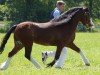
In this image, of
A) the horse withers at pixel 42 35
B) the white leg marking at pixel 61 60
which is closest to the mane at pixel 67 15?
the horse withers at pixel 42 35

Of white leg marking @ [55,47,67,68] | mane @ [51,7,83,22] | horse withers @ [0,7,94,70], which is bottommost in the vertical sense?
A: white leg marking @ [55,47,67,68]

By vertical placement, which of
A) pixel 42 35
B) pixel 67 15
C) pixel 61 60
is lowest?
pixel 61 60

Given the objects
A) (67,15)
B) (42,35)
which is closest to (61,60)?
(42,35)

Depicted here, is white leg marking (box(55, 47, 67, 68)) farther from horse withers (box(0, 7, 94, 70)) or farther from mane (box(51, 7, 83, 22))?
mane (box(51, 7, 83, 22))

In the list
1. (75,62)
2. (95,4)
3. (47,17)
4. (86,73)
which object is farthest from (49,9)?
(86,73)

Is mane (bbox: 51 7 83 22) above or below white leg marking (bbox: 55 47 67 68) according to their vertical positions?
above

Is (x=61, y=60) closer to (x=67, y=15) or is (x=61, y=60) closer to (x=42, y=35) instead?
(x=42, y=35)

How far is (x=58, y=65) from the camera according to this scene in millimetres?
13812

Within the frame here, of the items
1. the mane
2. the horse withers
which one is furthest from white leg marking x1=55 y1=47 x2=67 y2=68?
the mane

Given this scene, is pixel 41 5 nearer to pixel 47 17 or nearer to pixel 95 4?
pixel 47 17

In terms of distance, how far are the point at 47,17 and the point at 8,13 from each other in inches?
205

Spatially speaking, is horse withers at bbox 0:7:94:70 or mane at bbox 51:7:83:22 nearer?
horse withers at bbox 0:7:94:70

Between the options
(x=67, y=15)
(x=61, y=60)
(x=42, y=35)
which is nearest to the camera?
(x=42, y=35)

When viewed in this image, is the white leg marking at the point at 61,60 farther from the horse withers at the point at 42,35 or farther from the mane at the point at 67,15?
the mane at the point at 67,15
